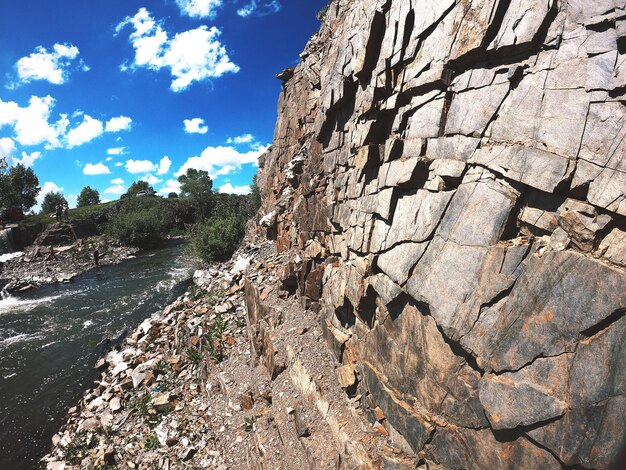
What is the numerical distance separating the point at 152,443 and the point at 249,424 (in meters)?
3.13

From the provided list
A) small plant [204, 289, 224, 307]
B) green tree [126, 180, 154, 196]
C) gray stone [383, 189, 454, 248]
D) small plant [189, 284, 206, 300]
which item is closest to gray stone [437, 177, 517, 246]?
gray stone [383, 189, 454, 248]

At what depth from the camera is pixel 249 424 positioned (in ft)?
29.8

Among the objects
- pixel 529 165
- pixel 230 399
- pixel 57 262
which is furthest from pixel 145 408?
pixel 57 262

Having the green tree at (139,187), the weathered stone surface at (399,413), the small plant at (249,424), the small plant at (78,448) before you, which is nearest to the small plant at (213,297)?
the small plant at (78,448)

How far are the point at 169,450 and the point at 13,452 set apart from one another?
19.8 ft

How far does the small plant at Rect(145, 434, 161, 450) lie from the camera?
9.33 m

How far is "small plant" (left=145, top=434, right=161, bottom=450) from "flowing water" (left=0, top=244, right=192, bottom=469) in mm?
4186

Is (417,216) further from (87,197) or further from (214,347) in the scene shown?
(87,197)

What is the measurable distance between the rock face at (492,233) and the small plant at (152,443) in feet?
20.7

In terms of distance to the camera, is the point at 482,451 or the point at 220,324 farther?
the point at 220,324

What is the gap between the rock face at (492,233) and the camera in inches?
138

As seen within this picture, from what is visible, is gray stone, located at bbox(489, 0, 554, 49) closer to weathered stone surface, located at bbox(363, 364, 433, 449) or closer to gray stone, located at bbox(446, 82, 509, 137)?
gray stone, located at bbox(446, 82, 509, 137)

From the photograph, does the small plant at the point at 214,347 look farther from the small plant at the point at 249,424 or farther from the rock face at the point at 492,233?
the rock face at the point at 492,233

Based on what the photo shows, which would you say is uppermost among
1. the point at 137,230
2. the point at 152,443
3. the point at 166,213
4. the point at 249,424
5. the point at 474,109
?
the point at 166,213
